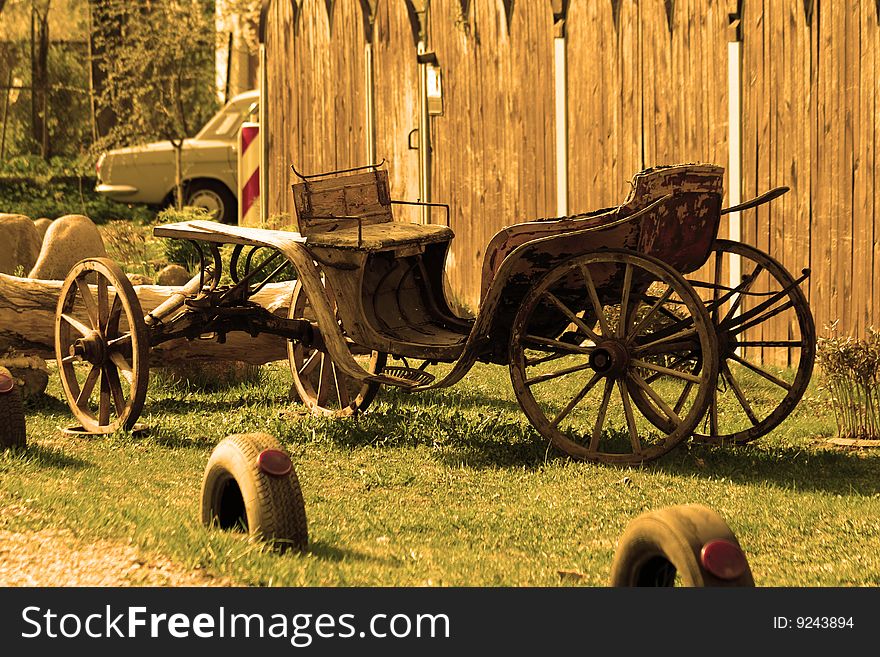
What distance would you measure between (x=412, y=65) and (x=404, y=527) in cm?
701

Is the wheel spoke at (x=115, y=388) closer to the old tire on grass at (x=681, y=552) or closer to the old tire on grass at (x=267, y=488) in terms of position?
the old tire on grass at (x=267, y=488)

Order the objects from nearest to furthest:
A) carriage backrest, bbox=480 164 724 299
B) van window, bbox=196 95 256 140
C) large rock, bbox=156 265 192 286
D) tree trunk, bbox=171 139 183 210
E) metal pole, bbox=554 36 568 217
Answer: carriage backrest, bbox=480 164 724 299 < metal pole, bbox=554 36 568 217 < large rock, bbox=156 265 192 286 < tree trunk, bbox=171 139 183 210 < van window, bbox=196 95 256 140

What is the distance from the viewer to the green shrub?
7.68 m

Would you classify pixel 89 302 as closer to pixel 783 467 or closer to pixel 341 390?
pixel 341 390

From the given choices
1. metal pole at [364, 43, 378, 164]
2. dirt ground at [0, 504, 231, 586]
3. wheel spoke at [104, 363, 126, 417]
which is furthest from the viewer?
metal pole at [364, 43, 378, 164]

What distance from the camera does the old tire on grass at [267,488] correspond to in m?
5.05

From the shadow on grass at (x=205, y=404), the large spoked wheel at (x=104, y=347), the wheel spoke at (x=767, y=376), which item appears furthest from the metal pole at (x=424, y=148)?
the wheel spoke at (x=767, y=376)

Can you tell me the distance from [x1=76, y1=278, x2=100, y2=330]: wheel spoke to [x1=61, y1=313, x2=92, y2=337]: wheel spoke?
0.20 feet

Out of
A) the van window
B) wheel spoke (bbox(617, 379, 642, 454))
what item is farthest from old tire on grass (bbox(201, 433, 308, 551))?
the van window

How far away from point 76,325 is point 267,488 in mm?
3549

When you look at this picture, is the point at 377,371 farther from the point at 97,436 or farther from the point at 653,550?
the point at 653,550

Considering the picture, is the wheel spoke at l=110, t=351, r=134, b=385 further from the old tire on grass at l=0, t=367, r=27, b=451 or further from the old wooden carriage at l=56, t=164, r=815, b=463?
the old tire on grass at l=0, t=367, r=27, b=451

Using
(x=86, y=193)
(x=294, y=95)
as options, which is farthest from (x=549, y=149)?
(x=86, y=193)

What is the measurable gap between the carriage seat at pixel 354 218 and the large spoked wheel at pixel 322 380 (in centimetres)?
58
